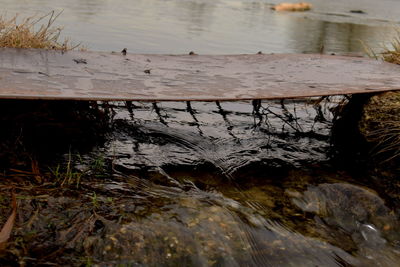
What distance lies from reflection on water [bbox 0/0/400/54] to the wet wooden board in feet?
17.7

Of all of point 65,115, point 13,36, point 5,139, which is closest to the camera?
point 5,139

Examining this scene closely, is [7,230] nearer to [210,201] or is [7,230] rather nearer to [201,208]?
[201,208]

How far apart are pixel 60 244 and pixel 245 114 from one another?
331cm

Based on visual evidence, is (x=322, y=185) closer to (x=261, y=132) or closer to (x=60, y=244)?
(x=261, y=132)

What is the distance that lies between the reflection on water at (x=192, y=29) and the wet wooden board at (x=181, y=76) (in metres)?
5.39

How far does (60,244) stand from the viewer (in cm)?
242

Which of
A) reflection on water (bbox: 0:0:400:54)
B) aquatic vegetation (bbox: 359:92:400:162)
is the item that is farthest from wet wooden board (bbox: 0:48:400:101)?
reflection on water (bbox: 0:0:400:54)

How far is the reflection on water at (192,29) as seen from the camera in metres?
10.8

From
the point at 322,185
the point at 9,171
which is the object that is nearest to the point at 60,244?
the point at 9,171

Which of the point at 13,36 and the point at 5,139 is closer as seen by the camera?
the point at 5,139

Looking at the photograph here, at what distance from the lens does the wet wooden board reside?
9.50ft

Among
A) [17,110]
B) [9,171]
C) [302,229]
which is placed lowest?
[302,229]

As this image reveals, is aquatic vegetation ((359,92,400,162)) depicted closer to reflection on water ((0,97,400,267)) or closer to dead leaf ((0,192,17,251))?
reflection on water ((0,97,400,267))

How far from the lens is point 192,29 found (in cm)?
1433
